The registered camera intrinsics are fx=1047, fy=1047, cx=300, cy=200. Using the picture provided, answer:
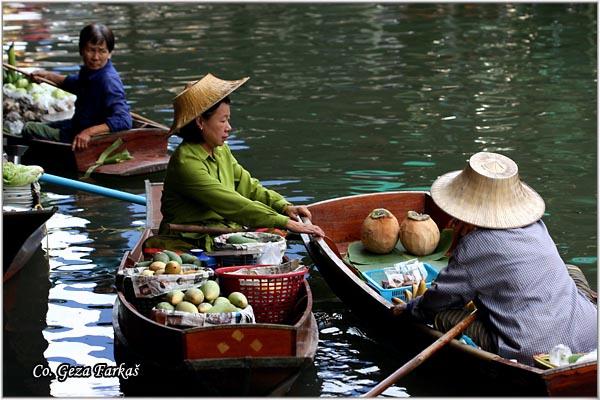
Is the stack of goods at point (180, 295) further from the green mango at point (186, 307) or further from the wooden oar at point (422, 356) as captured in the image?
the wooden oar at point (422, 356)

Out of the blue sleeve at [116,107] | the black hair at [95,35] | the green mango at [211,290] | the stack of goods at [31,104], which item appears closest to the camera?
the green mango at [211,290]

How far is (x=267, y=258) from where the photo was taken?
5273 millimetres

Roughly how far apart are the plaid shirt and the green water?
1.95 ft

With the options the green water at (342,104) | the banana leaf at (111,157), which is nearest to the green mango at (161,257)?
the green water at (342,104)

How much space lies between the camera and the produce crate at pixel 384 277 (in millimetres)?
5555

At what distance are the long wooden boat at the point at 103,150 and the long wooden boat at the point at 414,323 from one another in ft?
8.39

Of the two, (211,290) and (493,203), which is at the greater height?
(493,203)

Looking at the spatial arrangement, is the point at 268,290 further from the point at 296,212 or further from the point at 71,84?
the point at 71,84

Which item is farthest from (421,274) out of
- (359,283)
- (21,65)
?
(21,65)

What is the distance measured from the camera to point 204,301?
4734 millimetres

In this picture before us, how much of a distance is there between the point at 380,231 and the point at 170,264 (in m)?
1.67

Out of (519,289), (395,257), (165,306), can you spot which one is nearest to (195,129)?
(165,306)

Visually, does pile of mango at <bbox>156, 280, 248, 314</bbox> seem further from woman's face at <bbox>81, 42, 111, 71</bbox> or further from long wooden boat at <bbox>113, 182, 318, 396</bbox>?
woman's face at <bbox>81, 42, 111, 71</bbox>

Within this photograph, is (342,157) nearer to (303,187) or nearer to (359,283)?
(303,187)
